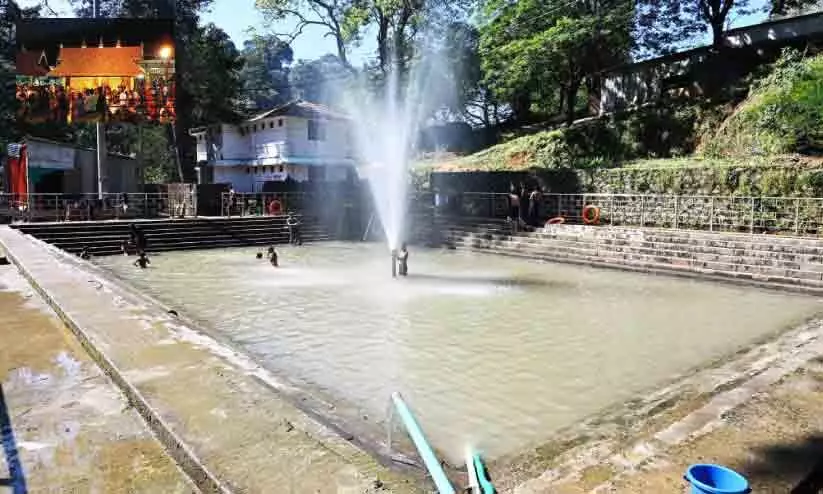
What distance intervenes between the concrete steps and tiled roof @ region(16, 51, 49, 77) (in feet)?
60.4

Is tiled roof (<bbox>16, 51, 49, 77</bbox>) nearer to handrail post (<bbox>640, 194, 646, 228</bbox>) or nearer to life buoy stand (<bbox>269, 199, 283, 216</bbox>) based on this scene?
life buoy stand (<bbox>269, 199, 283, 216</bbox>)

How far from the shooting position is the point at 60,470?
157 inches

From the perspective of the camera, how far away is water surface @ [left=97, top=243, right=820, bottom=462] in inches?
260

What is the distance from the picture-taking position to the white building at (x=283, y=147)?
3688 centimetres

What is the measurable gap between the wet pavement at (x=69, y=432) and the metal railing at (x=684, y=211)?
709 inches

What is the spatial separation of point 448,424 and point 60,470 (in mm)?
3454

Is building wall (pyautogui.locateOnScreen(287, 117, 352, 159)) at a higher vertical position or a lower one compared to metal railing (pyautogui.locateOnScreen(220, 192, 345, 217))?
higher

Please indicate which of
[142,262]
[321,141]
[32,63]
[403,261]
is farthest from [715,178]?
[32,63]

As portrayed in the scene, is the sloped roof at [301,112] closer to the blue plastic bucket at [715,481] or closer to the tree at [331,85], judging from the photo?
the tree at [331,85]

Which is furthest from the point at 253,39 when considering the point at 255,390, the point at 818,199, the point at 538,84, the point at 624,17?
the point at 255,390

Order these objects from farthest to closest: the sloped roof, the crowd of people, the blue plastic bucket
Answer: the sloped roof → the crowd of people → the blue plastic bucket

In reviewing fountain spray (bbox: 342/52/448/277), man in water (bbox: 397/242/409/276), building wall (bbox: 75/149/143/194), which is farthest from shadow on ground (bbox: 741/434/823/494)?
building wall (bbox: 75/149/143/194)

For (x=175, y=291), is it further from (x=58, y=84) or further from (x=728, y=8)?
(x=728, y=8)

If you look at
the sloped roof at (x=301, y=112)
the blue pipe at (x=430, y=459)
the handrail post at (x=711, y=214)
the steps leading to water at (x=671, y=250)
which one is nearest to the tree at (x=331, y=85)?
the sloped roof at (x=301, y=112)
